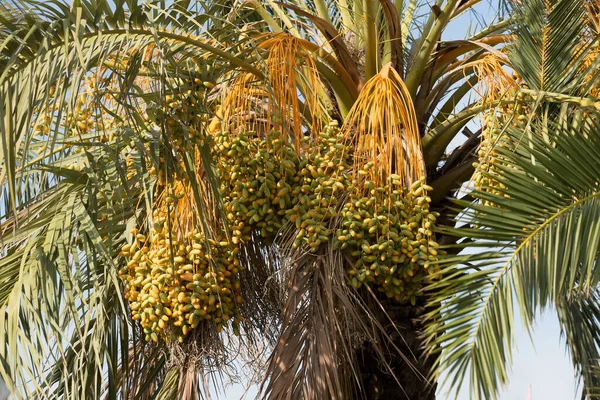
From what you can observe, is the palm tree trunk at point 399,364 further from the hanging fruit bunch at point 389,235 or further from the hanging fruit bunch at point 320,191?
the hanging fruit bunch at point 320,191

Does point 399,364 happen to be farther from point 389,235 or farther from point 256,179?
point 256,179

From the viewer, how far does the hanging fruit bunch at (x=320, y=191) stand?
4484 mm

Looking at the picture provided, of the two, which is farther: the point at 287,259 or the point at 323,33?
the point at 323,33

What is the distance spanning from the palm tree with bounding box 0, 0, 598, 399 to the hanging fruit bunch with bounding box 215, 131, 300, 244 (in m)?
0.01

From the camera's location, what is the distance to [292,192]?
456 cm

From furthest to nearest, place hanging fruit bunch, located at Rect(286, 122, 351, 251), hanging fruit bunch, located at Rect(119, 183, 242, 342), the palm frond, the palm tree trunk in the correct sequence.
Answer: the palm tree trunk → hanging fruit bunch, located at Rect(286, 122, 351, 251) → hanging fruit bunch, located at Rect(119, 183, 242, 342) → the palm frond

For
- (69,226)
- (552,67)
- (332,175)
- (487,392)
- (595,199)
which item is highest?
(552,67)

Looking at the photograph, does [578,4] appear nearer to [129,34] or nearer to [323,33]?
[323,33]

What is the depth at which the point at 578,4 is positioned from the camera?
462 cm

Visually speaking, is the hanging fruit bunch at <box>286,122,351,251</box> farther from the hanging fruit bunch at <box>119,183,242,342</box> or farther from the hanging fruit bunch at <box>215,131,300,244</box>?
the hanging fruit bunch at <box>119,183,242,342</box>

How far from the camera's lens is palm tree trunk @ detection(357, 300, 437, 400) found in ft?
16.4

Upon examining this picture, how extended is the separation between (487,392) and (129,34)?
6.73ft

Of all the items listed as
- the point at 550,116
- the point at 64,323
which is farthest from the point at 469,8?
the point at 64,323

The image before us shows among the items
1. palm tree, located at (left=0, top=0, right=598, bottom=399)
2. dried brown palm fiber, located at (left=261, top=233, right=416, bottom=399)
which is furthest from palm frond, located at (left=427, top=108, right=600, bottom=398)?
dried brown palm fiber, located at (left=261, top=233, right=416, bottom=399)
